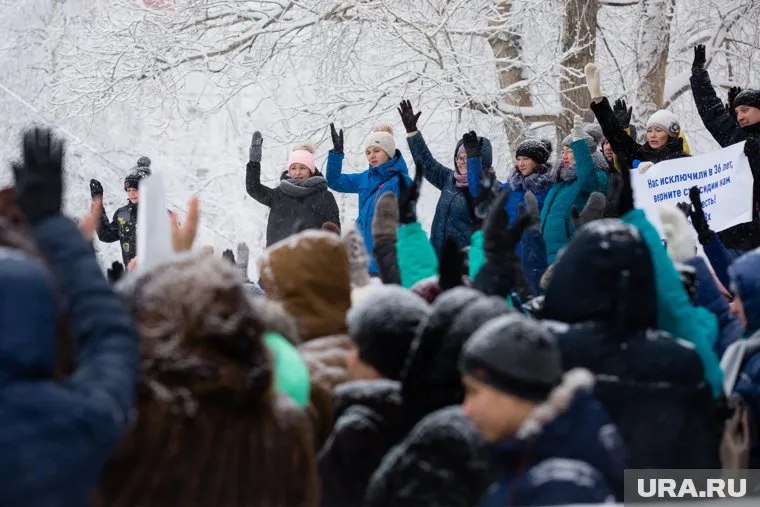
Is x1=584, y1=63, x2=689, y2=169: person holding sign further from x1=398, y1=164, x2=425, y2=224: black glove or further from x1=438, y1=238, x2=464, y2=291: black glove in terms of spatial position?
x1=438, y1=238, x2=464, y2=291: black glove

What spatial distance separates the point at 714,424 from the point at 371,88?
9441 millimetres

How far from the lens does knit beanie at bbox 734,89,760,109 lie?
23.9ft

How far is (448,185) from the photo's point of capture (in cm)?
884

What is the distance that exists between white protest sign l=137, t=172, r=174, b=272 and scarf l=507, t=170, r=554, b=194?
5.50 meters

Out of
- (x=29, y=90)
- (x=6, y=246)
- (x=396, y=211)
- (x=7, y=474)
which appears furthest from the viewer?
(x=29, y=90)

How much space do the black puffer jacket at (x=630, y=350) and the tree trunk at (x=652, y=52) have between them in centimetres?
896

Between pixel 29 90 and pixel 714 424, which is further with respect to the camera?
pixel 29 90

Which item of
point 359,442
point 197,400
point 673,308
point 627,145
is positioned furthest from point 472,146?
point 197,400

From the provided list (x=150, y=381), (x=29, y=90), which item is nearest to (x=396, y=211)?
(x=150, y=381)

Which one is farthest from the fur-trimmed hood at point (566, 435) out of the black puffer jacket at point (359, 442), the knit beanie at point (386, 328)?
the knit beanie at point (386, 328)

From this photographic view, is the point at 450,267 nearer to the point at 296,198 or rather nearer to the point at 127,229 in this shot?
the point at 296,198

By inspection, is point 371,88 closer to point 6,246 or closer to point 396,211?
→ point 396,211

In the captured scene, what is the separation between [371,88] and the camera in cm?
1284

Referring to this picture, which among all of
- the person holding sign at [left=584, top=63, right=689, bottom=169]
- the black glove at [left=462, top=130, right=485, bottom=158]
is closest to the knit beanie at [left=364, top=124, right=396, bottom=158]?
the black glove at [left=462, top=130, right=485, bottom=158]
